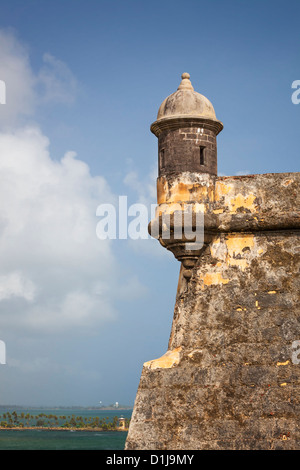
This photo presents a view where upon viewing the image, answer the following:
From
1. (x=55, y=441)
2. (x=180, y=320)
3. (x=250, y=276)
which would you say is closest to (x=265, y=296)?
(x=250, y=276)

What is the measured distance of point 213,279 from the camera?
919 centimetres

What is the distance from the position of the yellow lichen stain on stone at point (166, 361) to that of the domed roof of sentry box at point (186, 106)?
3.13 m

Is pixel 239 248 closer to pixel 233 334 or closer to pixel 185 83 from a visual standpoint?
pixel 233 334

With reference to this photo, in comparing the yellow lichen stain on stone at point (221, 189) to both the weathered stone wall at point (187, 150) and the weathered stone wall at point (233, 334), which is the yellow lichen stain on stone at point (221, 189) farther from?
the weathered stone wall at point (187, 150)

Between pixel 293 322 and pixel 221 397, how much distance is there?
1307mm

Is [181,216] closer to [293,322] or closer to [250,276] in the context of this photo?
[250,276]

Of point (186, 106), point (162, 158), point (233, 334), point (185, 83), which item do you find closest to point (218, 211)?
point (162, 158)

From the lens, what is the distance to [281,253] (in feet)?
29.7

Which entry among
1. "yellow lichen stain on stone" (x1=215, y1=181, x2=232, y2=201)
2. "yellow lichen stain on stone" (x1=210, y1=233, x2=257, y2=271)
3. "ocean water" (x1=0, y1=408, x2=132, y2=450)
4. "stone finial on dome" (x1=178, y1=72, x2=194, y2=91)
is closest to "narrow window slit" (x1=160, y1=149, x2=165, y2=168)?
"yellow lichen stain on stone" (x1=215, y1=181, x2=232, y2=201)

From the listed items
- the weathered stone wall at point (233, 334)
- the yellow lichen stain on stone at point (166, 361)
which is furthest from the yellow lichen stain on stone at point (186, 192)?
the yellow lichen stain on stone at point (166, 361)

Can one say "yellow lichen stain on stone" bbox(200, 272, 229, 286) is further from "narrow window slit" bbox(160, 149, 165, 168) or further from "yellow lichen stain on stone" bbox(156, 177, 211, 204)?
"narrow window slit" bbox(160, 149, 165, 168)

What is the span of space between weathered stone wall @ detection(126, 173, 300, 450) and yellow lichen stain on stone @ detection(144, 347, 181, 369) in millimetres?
13

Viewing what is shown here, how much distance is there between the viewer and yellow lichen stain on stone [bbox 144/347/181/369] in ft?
29.6

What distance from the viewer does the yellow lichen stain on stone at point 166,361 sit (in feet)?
29.6
